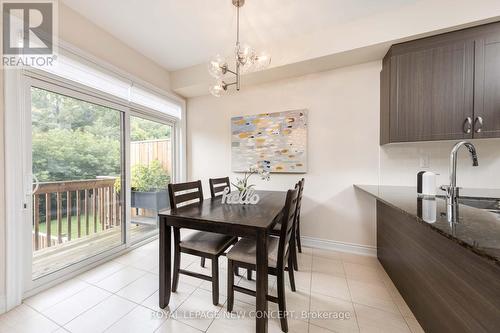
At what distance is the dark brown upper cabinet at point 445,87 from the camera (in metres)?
1.64

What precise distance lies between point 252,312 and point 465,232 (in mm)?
1423

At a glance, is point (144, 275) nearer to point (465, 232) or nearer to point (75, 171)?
point (75, 171)

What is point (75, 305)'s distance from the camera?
1.54m

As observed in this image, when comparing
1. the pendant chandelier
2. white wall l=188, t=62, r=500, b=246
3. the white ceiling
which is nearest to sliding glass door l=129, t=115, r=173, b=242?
the white ceiling

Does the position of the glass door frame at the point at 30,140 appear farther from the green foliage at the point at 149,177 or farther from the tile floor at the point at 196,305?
the green foliage at the point at 149,177

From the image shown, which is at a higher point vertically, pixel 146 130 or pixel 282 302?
pixel 146 130

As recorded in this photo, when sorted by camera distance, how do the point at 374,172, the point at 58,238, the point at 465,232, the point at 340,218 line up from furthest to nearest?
the point at 340,218
the point at 374,172
the point at 58,238
the point at 465,232

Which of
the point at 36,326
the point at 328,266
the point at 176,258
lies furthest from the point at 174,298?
the point at 328,266

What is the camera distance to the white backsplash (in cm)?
192

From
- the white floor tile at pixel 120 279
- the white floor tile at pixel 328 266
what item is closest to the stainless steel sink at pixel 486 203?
the white floor tile at pixel 328 266

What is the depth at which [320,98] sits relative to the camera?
2541 mm

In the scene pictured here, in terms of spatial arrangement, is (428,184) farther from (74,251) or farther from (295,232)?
(74,251)

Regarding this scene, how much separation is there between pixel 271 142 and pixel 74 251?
271 cm

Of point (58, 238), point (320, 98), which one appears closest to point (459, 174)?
point (320, 98)
